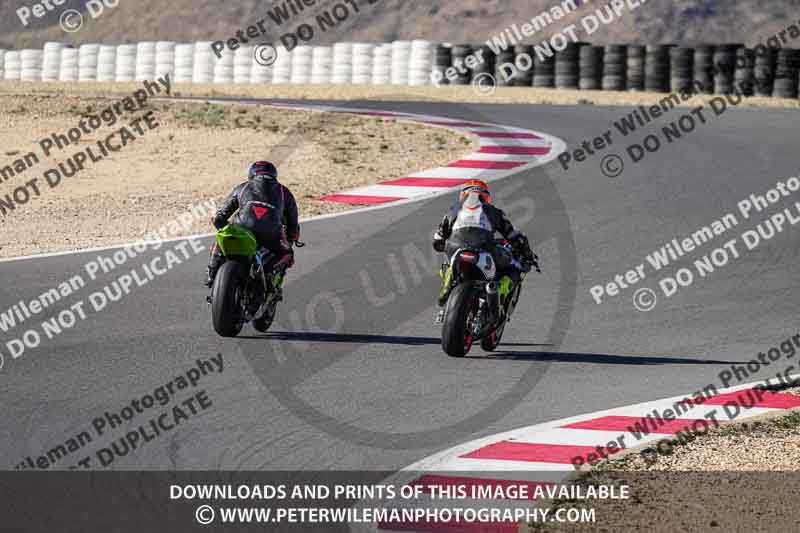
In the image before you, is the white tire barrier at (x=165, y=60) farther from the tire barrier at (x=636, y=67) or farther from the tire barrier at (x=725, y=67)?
the tire barrier at (x=725, y=67)

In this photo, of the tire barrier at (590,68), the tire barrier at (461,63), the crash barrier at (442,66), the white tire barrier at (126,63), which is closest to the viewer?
the crash barrier at (442,66)

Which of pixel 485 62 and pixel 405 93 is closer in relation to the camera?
pixel 405 93

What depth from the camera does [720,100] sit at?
27.9m

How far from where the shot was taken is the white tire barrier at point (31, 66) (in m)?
37.3

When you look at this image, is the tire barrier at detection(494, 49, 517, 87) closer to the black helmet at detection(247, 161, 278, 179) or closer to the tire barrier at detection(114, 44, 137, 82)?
the tire barrier at detection(114, 44, 137, 82)

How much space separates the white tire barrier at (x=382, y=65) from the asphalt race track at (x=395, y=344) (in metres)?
16.8

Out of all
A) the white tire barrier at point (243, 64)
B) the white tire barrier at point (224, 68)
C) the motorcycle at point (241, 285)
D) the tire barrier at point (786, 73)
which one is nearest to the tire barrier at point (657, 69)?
the tire barrier at point (786, 73)

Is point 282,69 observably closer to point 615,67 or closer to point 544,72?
point 544,72

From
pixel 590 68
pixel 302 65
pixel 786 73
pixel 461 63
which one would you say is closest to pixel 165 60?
pixel 302 65

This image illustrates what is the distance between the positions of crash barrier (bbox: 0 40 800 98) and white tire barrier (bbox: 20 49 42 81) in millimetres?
28

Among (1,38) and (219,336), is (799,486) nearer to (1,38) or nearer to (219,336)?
(219,336)

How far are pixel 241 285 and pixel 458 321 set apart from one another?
72.2 inches

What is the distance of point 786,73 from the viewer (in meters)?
29.7

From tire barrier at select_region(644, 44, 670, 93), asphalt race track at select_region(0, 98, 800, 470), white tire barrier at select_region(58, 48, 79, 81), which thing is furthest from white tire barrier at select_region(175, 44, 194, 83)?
asphalt race track at select_region(0, 98, 800, 470)
